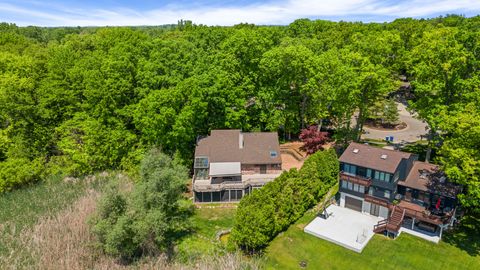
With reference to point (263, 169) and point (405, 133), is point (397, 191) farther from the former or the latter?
point (405, 133)

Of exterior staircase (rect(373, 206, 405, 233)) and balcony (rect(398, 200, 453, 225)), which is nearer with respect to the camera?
balcony (rect(398, 200, 453, 225))

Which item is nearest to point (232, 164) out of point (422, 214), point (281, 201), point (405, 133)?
point (281, 201)

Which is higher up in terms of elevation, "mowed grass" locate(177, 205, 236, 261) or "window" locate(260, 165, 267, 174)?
"window" locate(260, 165, 267, 174)

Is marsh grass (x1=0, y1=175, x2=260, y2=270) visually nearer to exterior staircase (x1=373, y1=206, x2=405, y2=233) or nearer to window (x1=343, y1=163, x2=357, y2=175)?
exterior staircase (x1=373, y1=206, x2=405, y2=233)

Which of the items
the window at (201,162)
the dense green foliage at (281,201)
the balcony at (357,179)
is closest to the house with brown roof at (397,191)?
the balcony at (357,179)

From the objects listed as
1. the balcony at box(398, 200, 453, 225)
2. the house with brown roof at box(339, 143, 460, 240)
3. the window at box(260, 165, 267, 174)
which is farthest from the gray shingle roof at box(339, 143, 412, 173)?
the window at box(260, 165, 267, 174)

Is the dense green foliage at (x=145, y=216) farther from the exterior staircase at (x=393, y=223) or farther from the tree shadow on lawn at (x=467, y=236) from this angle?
the tree shadow on lawn at (x=467, y=236)

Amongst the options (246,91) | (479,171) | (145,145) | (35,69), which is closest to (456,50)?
(479,171)
